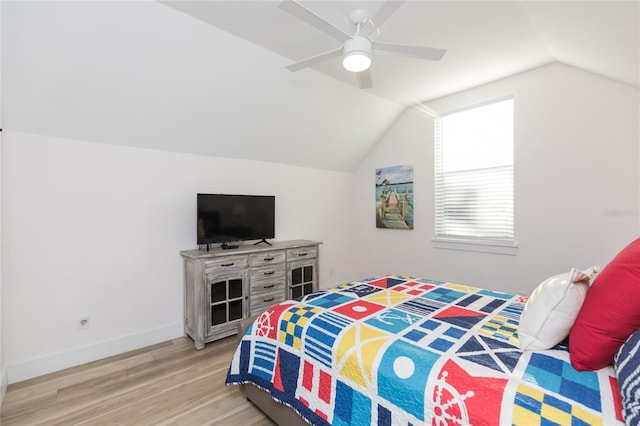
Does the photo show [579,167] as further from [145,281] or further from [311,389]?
[145,281]

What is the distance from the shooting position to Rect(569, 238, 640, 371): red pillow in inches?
43.6

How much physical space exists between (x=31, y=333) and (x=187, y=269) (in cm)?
122

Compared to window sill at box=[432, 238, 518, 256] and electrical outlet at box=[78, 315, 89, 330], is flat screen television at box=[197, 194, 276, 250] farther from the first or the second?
window sill at box=[432, 238, 518, 256]

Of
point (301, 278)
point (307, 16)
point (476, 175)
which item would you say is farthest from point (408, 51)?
point (301, 278)

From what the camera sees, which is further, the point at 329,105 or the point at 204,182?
the point at 329,105

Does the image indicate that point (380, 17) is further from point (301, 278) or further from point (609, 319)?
point (301, 278)

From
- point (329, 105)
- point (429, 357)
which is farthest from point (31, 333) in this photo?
point (329, 105)

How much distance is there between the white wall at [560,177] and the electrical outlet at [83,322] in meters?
3.73

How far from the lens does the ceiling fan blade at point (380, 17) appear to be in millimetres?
1551

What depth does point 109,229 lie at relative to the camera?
2.71m

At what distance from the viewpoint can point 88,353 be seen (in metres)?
2.58

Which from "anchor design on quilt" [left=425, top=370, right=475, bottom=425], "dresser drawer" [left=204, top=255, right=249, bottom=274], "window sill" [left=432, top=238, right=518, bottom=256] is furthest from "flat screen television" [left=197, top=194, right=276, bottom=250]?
"anchor design on quilt" [left=425, top=370, right=475, bottom=425]

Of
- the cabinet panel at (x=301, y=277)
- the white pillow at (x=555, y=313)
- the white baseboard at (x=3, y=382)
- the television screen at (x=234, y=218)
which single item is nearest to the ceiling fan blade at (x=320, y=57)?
the television screen at (x=234, y=218)

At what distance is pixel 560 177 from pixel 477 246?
1068 mm
